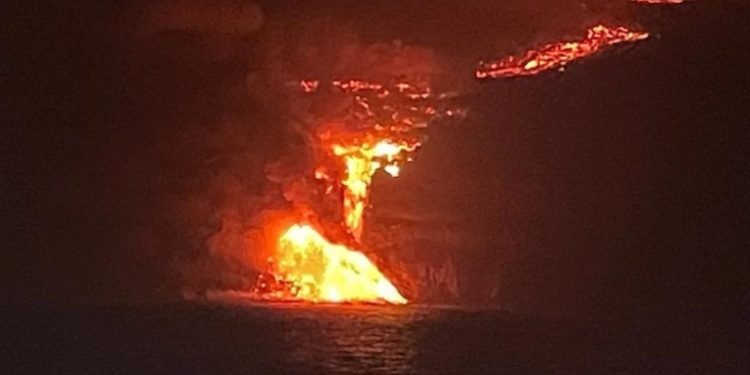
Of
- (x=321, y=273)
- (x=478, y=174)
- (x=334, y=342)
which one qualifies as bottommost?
(x=334, y=342)

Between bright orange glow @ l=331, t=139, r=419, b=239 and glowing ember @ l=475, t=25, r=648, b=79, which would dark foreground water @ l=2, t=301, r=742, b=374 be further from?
glowing ember @ l=475, t=25, r=648, b=79

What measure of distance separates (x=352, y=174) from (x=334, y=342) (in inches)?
21.5

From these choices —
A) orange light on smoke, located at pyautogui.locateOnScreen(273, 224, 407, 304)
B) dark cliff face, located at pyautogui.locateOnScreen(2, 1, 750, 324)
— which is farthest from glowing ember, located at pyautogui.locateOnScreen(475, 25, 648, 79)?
orange light on smoke, located at pyautogui.locateOnScreen(273, 224, 407, 304)

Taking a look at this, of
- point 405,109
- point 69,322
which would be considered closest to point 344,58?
point 405,109

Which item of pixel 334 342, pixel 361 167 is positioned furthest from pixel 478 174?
pixel 334 342

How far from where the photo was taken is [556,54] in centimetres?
621

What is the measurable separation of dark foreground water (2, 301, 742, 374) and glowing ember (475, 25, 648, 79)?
771 mm

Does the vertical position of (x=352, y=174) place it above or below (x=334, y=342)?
above

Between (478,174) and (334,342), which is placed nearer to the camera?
(334,342)

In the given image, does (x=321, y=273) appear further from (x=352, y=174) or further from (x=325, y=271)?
(x=352, y=174)

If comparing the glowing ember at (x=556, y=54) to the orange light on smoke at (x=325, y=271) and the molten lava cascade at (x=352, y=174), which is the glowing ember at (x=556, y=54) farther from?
the orange light on smoke at (x=325, y=271)

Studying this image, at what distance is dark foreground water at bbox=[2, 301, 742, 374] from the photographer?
6020mm

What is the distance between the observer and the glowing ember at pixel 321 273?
6156mm

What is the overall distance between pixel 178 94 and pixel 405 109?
734 millimetres
